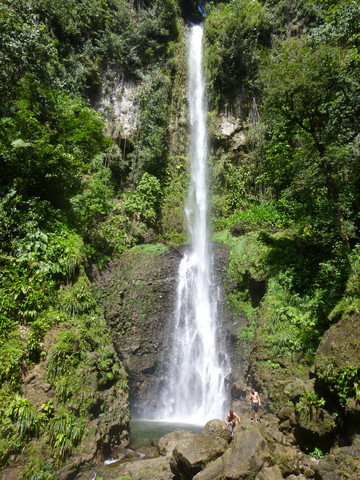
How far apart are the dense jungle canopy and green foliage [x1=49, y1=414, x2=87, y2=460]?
0.03 meters

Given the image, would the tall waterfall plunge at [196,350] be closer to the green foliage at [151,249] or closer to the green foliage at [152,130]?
the green foliage at [151,249]

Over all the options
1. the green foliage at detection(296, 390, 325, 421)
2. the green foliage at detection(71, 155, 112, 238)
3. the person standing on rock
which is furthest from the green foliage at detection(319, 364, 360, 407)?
the green foliage at detection(71, 155, 112, 238)

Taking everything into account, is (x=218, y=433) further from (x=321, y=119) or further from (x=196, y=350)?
(x=321, y=119)

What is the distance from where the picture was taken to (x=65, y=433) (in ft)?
19.6

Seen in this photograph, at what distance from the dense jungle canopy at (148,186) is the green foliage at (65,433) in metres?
0.03

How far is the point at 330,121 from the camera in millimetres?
8102

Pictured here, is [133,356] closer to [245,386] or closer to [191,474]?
[245,386]

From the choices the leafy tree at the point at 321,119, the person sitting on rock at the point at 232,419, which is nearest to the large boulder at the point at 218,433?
the person sitting on rock at the point at 232,419

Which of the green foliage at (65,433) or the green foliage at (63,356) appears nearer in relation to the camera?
the green foliage at (65,433)

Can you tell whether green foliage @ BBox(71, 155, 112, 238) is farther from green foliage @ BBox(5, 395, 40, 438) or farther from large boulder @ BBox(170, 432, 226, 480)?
large boulder @ BBox(170, 432, 226, 480)

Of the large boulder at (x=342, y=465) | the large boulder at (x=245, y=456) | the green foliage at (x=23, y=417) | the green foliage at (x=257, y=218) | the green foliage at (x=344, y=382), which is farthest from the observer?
the green foliage at (x=257, y=218)

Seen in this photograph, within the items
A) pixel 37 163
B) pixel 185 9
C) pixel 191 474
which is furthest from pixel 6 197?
pixel 185 9

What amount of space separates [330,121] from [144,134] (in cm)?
1141

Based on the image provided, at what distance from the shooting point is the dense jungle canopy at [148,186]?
6.63m
